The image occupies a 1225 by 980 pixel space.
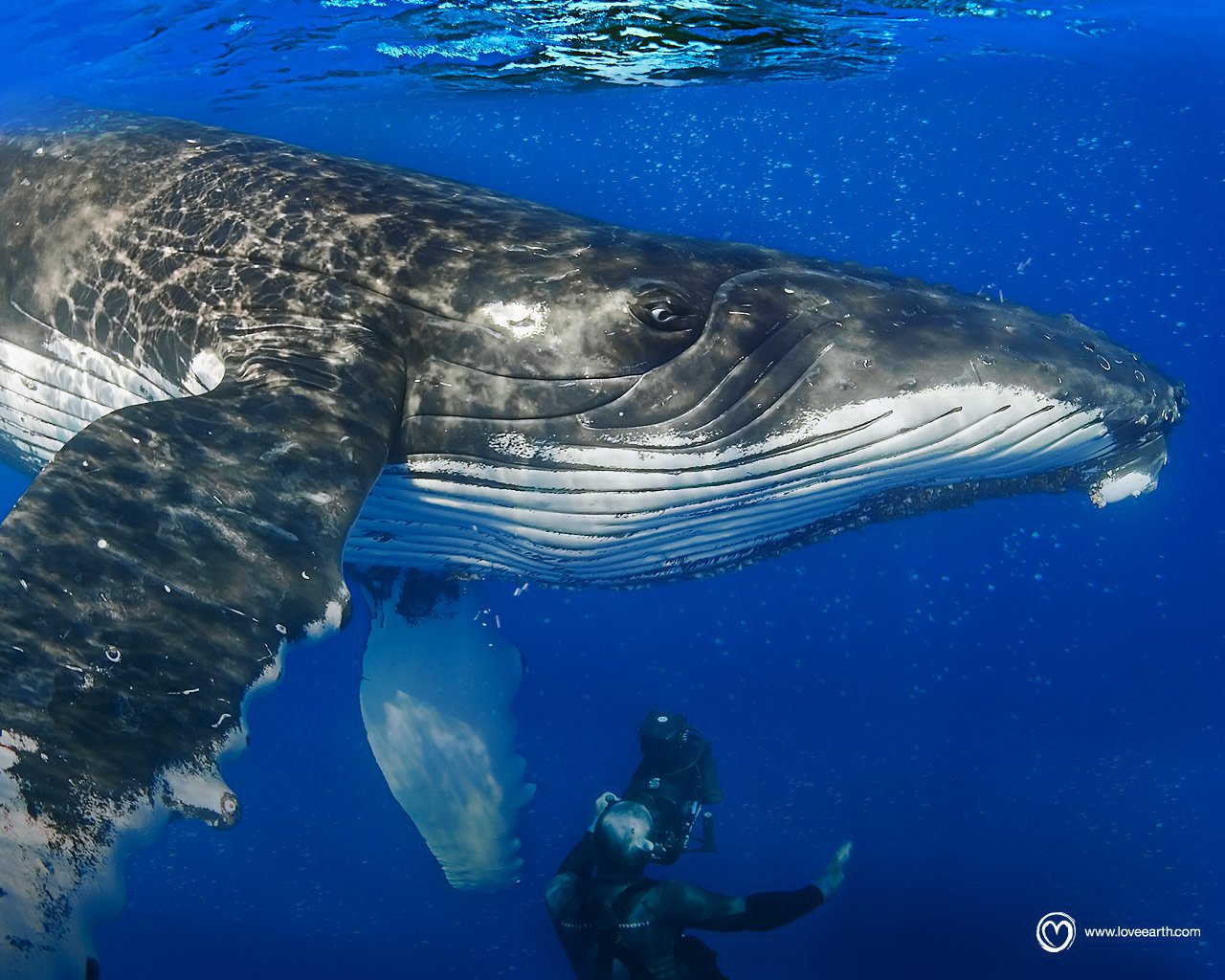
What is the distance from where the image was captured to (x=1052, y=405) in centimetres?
591

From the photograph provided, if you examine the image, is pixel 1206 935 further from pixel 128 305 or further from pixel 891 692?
pixel 128 305

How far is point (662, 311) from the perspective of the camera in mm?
5793

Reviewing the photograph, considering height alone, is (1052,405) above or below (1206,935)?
above

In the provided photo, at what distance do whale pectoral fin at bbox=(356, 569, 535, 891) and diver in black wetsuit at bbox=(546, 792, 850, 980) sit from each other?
1.15 meters

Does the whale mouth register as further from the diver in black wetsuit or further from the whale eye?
the diver in black wetsuit

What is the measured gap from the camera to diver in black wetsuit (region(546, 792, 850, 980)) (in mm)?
8203

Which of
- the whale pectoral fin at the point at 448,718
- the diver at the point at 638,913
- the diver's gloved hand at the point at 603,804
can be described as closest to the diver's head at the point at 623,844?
the diver at the point at 638,913

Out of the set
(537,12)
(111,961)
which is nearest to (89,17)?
Result: (537,12)

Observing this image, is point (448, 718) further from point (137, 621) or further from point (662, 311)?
point (137, 621)

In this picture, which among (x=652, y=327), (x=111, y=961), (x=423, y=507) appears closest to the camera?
(x=652, y=327)

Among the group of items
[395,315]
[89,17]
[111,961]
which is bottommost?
[111,961]

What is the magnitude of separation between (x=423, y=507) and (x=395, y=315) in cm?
132

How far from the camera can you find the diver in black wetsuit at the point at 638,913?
26.9ft

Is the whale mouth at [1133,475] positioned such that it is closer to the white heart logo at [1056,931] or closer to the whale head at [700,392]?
the whale head at [700,392]
